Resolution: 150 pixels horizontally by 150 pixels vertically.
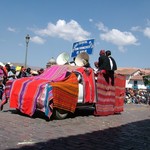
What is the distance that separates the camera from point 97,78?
473 inches

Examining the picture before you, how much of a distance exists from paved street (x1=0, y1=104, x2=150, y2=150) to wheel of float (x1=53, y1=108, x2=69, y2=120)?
0.58 feet

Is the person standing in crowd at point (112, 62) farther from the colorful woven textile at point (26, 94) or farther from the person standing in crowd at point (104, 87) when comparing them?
the colorful woven textile at point (26, 94)

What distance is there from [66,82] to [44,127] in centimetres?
208

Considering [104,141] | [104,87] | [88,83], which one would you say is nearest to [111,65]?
[104,87]

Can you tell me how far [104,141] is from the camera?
773 centimetres

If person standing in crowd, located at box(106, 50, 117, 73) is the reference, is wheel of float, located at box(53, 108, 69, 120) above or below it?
A: below

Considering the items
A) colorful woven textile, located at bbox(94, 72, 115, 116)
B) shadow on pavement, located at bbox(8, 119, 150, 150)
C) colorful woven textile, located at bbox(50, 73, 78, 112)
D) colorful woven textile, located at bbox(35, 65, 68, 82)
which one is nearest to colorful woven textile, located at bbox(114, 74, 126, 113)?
colorful woven textile, located at bbox(94, 72, 115, 116)

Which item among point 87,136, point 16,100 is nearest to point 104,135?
point 87,136

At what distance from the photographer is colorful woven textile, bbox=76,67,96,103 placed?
37.6 ft

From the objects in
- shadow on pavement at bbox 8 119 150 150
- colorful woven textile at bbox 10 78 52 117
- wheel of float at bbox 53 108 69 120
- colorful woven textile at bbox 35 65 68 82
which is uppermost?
colorful woven textile at bbox 35 65 68 82

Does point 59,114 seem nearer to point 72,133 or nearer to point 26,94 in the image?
point 26,94

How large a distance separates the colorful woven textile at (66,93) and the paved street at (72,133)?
46 centimetres

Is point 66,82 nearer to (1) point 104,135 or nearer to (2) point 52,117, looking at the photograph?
(2) point 52,117

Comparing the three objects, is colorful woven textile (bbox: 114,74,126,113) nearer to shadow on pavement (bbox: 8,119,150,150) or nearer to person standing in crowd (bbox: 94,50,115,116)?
person standing in crowd (bbox: 94,50,115,116)
